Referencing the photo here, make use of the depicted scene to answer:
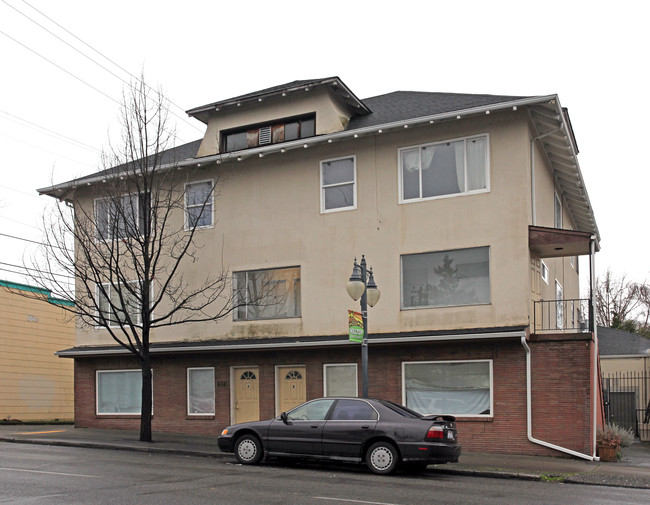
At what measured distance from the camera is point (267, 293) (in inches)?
851

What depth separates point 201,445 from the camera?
746 inches

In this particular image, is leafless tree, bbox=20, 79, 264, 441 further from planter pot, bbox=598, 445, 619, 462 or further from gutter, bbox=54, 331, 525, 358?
planter pot, bbox=598, 445, 619, 462

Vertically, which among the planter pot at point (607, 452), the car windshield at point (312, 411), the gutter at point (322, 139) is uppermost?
the gutter at point (322, 139)

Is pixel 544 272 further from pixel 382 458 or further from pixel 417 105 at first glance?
pixel 382 458

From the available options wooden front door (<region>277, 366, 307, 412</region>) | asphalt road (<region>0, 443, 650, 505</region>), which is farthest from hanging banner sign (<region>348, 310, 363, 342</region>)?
wooden front door (<region>277, 366, 307, 412</region>)

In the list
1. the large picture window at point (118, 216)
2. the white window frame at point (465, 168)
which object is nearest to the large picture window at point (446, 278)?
the white window frame at point (465, 168)

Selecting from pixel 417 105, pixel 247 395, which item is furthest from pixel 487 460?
pixel 417 105

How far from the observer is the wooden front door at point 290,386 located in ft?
68.9

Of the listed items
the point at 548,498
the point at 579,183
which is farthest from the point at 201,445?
the point at 579,183

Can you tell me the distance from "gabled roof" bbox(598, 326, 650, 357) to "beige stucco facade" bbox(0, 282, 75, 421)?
911 inches

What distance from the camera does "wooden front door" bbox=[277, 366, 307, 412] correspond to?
2102cm

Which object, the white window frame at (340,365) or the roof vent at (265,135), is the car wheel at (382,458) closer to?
the white window frame at (340,365)

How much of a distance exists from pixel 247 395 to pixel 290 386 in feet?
4.72

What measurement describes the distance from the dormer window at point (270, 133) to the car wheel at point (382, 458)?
10394mm
